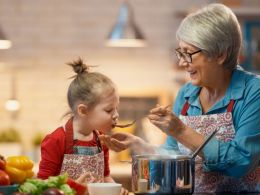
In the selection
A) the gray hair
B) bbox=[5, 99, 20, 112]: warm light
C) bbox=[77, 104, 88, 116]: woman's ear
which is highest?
the gray hair

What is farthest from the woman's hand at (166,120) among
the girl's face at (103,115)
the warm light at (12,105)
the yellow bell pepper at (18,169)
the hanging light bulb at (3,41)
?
the warm light at (12,105)

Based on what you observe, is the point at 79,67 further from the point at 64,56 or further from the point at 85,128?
the point at 64,56

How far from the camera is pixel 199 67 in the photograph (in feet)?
10.7

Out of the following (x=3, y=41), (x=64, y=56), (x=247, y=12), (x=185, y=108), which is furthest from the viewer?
(x=64, y=56)

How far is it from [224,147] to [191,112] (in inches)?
14.2

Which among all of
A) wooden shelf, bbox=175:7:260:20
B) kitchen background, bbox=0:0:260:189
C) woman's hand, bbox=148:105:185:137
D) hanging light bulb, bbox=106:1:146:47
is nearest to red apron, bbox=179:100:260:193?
woman's hand, bbox=148:105:185:137

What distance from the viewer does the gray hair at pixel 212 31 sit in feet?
10.5

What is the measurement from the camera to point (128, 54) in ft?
22.4

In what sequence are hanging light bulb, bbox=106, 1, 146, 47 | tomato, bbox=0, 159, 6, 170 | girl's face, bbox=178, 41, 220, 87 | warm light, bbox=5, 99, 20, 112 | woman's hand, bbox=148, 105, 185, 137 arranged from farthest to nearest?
warm light, bbox=5, 99, 20, 112 < hanging light bulb, bbox=106, 1, 146, 47 < girl's face, bbox=178, 41, 220, 87 < woman's hand, bbox=148, 105, 185, 137 < tomato, bbox=0, 159, 6, 170

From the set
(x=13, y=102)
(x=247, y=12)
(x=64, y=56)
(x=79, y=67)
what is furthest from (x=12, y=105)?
(x=79, y=67)

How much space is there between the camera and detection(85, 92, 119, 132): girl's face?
10.6 feet

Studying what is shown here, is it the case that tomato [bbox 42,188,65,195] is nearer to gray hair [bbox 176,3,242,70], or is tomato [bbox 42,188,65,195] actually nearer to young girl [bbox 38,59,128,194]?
young girl [bbox 38,59,128,194]

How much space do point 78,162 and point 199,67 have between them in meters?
0.64

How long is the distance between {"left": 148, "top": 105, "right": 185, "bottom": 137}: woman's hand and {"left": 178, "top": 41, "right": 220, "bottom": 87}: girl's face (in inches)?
11.8
